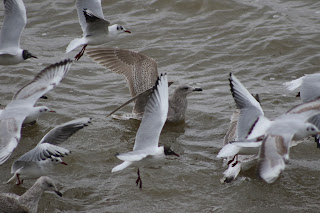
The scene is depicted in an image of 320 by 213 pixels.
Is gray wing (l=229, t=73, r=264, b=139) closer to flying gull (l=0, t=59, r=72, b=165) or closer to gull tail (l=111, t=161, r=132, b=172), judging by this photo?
gull tail (l=111, t=161, r=132, b=172)

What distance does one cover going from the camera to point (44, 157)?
18.2 ft

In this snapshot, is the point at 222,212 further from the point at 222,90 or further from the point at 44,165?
the point at 222,90

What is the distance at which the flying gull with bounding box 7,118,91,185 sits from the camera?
559cm

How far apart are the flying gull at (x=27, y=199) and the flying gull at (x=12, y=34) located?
2520 millimetres

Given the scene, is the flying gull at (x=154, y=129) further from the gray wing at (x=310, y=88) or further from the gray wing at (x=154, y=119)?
the gray wing at (x=310, y=88)

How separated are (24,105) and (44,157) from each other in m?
1.11

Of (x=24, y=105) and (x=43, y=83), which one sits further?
(x=43, y=83)

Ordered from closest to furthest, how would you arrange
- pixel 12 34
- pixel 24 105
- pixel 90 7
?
pixel 24 105 < pixel 12 34 < pixel 90 7

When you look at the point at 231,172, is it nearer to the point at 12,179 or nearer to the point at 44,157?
the point at 44,157

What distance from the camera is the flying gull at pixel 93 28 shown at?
24.7 feet

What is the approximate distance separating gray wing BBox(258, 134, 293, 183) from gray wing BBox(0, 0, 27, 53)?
4.18m

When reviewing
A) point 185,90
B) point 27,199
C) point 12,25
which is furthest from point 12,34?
point 27,199

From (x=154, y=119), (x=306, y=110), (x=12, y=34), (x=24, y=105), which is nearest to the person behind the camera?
(x=154, y=119)

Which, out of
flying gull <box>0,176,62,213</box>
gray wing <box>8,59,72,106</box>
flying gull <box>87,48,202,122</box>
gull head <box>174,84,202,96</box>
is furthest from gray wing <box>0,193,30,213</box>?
gull head <box>174,84,202,96</box>
